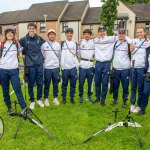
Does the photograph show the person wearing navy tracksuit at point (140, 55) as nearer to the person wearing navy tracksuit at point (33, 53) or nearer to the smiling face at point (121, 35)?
the smiling face at point (121, 35)

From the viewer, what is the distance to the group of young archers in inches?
320

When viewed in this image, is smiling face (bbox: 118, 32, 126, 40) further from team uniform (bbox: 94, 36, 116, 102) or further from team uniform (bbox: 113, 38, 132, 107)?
team uniform (bbox: 94, 36, 116, 102)

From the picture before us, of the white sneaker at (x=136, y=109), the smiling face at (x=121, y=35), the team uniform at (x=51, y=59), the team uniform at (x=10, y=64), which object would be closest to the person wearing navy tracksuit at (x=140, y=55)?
the smiling face at (x=121, y=35)

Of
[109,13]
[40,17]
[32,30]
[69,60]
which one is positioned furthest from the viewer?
[40,17]

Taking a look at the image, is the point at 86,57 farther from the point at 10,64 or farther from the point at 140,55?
the point at 10,64

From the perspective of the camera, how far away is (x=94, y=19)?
5050 centimetres

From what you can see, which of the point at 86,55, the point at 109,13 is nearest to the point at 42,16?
the point at 109,13

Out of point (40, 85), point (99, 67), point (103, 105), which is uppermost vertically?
point (99, 67)

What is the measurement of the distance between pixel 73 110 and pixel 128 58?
2.64 m

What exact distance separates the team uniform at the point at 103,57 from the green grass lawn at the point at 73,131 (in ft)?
3.37

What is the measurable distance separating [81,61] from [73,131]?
3.16 meters

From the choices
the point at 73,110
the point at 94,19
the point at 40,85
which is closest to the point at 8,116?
the point at 40,85

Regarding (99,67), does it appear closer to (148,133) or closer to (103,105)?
(103,105)

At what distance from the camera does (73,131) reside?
7.32 meters
